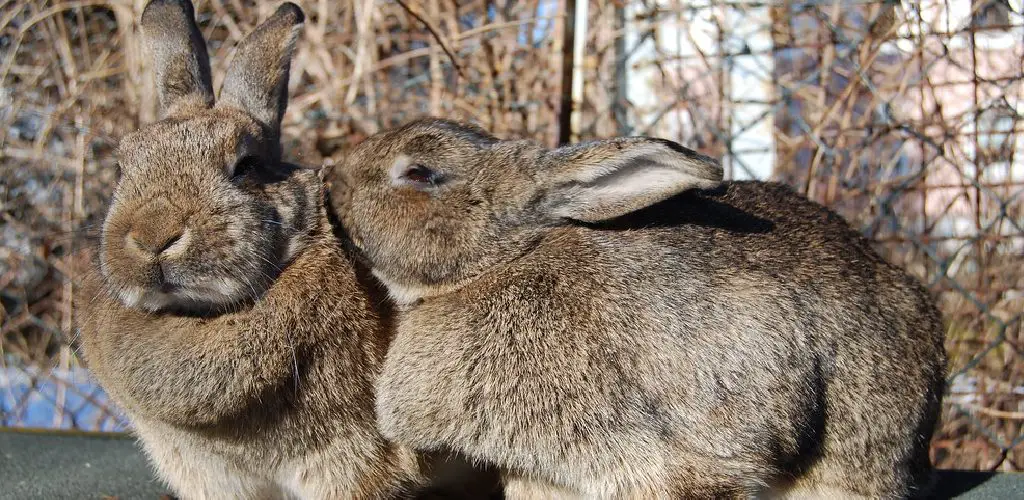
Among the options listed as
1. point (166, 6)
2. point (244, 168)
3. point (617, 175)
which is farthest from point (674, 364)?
point (166, 6)

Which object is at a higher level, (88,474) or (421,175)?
(421,175)

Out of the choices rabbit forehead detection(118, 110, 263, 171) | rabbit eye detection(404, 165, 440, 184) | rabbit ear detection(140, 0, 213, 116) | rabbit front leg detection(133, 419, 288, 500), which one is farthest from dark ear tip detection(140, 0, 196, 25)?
rabbit front leg detection(133, 419, 288, 500)

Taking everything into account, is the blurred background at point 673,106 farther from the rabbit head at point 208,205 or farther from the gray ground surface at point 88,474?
the rabbit head at point 208,205

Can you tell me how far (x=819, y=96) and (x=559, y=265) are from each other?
6.20 ft

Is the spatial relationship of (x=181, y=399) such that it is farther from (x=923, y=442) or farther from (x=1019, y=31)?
(x=1019, y=31)

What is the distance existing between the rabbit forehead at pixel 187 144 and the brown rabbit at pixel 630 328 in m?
0.23

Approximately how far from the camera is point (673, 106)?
10.5 ft

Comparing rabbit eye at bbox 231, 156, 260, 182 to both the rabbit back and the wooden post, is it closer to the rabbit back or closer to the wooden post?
the rabbit back

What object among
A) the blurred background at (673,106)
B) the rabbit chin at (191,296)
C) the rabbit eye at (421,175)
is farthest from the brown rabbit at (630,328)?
the blurred background at (673,106)

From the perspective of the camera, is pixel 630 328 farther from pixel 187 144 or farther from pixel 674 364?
pixel 187 144

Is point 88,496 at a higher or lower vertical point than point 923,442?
lower

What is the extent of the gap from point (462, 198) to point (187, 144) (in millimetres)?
571

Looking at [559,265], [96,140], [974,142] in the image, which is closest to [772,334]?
[559,265]

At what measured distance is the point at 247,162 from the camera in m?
1.97
